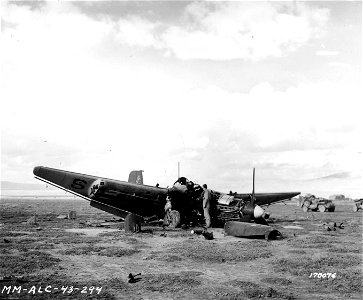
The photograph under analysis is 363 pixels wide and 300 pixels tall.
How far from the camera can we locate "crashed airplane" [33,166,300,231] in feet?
61.3

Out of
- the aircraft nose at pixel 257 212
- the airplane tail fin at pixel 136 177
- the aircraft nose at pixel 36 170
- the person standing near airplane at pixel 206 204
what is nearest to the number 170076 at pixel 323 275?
the aircraft nose at pixel 257 212

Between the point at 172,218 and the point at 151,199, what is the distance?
5.14 feet

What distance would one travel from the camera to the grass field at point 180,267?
7.43 meters

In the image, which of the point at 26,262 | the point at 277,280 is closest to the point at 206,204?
the point at 277,280

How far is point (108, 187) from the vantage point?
18.7 m

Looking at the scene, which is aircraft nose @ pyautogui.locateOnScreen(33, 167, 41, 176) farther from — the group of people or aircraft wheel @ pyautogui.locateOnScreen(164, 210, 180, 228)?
the group of people

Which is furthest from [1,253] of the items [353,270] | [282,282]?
[353,270]

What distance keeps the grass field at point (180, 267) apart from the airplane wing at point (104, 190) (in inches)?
141

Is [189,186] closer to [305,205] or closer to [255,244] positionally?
[255,244]

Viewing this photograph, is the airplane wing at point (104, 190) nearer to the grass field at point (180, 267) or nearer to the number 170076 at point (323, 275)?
the grass field at point (180, 267)

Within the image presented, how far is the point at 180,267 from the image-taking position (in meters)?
9.85

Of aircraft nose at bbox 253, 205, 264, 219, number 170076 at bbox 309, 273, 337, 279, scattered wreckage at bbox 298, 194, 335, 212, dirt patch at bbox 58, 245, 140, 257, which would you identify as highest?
aircraft nose at bbox 253, 205, 264, 219

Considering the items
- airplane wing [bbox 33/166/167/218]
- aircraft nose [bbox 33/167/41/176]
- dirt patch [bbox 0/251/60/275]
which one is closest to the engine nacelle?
airplane wing [bbox 33/166/167/218]

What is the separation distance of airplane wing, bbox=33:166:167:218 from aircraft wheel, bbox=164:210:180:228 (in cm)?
110
